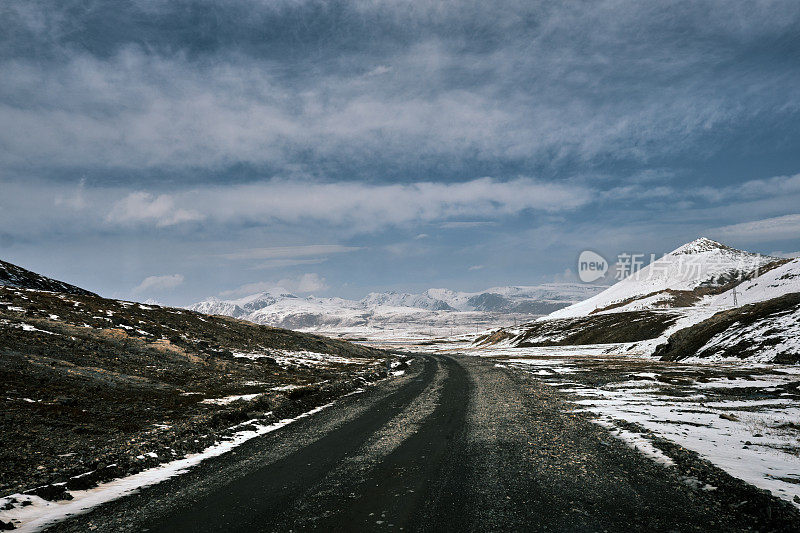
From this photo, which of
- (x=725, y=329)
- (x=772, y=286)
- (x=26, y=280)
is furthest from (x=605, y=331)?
(x=26, y=280)

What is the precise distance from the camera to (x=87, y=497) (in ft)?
24.7

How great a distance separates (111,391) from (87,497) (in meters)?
13.5

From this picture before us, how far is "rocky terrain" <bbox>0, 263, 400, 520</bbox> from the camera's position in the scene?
32.0ft

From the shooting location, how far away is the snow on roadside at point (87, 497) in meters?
6.47

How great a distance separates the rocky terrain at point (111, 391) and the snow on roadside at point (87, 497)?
1.04ft

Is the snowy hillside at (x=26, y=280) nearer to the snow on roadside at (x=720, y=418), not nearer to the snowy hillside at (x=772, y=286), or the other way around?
the snow on roadside at (x=720, y=418)

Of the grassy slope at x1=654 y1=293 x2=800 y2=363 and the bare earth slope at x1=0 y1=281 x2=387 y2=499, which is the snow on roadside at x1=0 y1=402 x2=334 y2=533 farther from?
the grassy slope at x1=654 y1=293 x2=800 y2=363

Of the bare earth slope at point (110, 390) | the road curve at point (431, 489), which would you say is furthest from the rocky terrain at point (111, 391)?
the road curve at point (431, 489)

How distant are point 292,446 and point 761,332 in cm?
5660

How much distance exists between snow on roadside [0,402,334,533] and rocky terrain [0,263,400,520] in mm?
318

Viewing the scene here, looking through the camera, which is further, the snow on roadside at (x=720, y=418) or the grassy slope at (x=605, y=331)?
the grassy slope at (x=605, y=331)

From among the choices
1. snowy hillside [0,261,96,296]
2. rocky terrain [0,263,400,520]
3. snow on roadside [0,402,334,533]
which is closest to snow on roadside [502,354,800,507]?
snow on roadside [0,402,334,533]

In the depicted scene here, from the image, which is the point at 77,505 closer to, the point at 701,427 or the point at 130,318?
the point at 701,427

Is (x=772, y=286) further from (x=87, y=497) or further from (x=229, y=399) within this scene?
(x=87, y=497)
